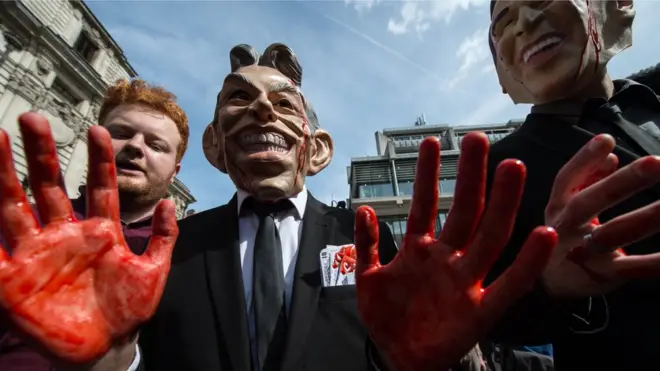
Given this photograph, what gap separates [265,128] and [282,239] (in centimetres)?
62

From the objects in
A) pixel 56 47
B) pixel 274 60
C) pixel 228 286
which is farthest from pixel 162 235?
pixel 56 47

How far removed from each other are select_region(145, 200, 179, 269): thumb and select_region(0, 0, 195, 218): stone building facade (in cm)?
1261

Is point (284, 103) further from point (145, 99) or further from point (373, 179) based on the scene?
point (373, 179)

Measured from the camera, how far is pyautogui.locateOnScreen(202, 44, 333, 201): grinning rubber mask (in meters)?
1.78

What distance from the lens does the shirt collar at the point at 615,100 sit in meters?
1.60

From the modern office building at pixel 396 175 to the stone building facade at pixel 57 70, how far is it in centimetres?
1480

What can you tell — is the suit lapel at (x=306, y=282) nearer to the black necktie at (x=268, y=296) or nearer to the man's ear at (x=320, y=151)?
the black necktie at (x=268, y=296)

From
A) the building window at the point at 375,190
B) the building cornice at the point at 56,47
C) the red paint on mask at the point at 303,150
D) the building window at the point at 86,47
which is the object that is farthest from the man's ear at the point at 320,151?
the building window at the point at 86,47

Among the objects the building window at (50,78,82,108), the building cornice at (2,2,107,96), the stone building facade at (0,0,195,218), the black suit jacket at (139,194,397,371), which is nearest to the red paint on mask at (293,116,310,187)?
the black suit jacket at (139,194,397,371)

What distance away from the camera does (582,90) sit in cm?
167

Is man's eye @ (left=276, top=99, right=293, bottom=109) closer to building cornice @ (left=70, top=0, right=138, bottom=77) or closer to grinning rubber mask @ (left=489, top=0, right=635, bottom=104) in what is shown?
grinning rubber mask @ (left=489, top=0, right=635, bottom=104)

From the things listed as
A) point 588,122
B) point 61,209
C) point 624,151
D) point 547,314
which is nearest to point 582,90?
point 588,122

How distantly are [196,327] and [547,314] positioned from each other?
4.19 ft

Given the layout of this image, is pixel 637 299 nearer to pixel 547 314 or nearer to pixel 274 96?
pixel 547 314
